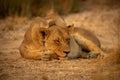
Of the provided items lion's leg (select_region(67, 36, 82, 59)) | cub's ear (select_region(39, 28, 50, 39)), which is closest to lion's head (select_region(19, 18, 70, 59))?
cub's ear (select_region(39, 28, 50, 39))

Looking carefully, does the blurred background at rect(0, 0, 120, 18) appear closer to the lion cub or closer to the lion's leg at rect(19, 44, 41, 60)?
the lion cub

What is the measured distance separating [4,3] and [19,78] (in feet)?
17.7

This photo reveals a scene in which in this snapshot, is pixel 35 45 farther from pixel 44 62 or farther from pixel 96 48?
pixel 96 48

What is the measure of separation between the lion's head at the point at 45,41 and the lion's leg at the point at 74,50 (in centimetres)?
28

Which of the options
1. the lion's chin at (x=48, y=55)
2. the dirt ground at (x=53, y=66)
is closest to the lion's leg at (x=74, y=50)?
the dirt ground at (x=53, y=66)

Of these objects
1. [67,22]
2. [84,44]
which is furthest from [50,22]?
[67,22]

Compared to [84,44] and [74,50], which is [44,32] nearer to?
[74,50]

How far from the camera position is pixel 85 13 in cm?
1242

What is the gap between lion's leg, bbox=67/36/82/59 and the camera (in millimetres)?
7957

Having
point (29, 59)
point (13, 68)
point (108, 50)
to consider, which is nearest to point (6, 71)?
point (13, 68)

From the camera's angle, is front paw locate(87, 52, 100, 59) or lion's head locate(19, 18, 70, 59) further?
front paw locate(87, 52, 100, 59)

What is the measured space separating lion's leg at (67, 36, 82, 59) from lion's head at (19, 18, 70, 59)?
28 centimetres

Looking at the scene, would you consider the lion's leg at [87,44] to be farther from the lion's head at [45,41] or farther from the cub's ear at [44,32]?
the cub's ear at [44,32]

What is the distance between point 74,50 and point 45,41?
1.84 feet
